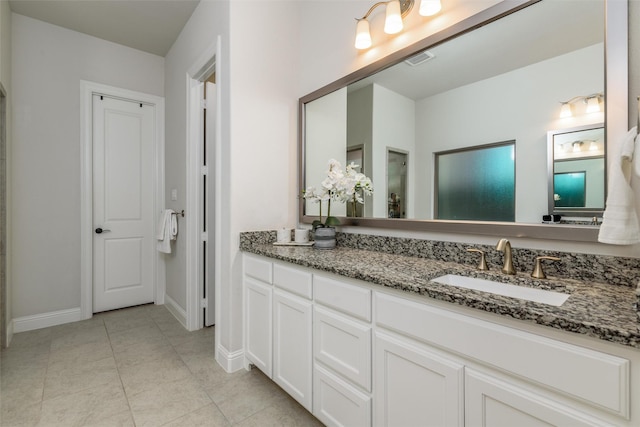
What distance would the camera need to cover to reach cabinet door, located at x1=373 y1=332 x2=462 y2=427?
0.96 metres

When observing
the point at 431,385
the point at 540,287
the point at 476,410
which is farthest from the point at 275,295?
the point at 540,287

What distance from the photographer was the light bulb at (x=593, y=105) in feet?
3.63

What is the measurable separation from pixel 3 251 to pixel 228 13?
2484 millimetres

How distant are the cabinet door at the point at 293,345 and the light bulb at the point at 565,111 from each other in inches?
52.3

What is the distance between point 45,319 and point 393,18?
3.78 m

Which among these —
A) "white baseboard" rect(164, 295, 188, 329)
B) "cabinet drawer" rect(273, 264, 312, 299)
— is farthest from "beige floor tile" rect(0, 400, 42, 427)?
"cabinet drawer" rect(273, 264, 312, 299)

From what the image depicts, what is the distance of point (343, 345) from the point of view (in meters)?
1.32

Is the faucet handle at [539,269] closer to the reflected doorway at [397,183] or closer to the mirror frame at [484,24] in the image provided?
the mirror frame at [484,24]

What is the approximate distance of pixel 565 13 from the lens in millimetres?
1184

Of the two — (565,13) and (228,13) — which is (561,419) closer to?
(565,13)

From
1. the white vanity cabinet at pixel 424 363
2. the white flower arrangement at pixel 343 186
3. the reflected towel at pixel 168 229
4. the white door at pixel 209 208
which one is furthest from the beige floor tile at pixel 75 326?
the white flower arrangement at pixel 343 186

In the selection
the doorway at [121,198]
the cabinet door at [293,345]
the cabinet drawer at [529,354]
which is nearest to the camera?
the cabinet drawer at [529,354]

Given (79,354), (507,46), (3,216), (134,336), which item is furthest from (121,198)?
(507,46)

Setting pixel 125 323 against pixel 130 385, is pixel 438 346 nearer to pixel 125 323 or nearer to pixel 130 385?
pixel 130 385
